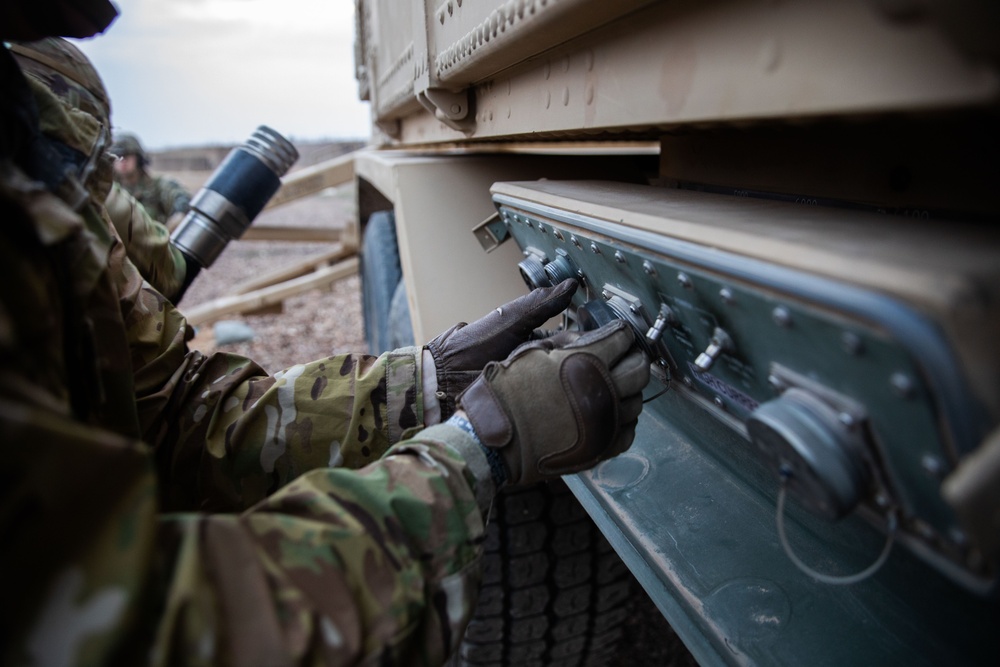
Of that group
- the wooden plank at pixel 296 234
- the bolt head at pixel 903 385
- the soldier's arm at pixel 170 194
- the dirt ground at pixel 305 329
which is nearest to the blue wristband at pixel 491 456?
the bolt head at pixel 903 385

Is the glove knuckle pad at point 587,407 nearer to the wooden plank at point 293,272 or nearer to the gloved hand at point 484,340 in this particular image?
the gloved hand at point 484,340

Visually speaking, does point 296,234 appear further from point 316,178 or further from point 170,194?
point 316,178

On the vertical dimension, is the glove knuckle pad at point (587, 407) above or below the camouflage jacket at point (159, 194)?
above

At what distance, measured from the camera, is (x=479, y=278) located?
183cm

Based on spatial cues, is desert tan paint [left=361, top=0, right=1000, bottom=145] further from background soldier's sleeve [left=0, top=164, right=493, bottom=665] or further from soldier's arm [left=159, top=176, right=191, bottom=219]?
soldier's arm [left=159, top=176, right=191, bottom=219]

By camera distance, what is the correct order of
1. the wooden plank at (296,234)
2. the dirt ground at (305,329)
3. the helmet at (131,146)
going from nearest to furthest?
the dirt ground at (305,329) < the helmet at (131,146) < the wooden plank at (296,234)

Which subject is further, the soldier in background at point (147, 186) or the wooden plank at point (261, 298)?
the soldier in background at point (147, 186)

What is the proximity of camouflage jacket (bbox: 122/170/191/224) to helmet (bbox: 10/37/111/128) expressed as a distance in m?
4.15

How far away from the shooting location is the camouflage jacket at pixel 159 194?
5617mm

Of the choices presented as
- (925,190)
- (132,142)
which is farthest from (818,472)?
(132,142)

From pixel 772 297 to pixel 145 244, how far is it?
1.65 meters

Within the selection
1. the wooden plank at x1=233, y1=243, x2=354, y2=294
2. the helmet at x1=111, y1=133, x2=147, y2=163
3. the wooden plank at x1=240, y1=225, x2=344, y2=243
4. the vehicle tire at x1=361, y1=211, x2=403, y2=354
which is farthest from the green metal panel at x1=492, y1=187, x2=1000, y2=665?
the helmet at x1=111, y1=133, x2=147, y2=163

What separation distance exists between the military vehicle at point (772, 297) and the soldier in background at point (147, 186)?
461 centimetres

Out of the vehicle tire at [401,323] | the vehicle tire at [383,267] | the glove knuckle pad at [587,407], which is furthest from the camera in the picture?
the vehicle tire at [383,267]
